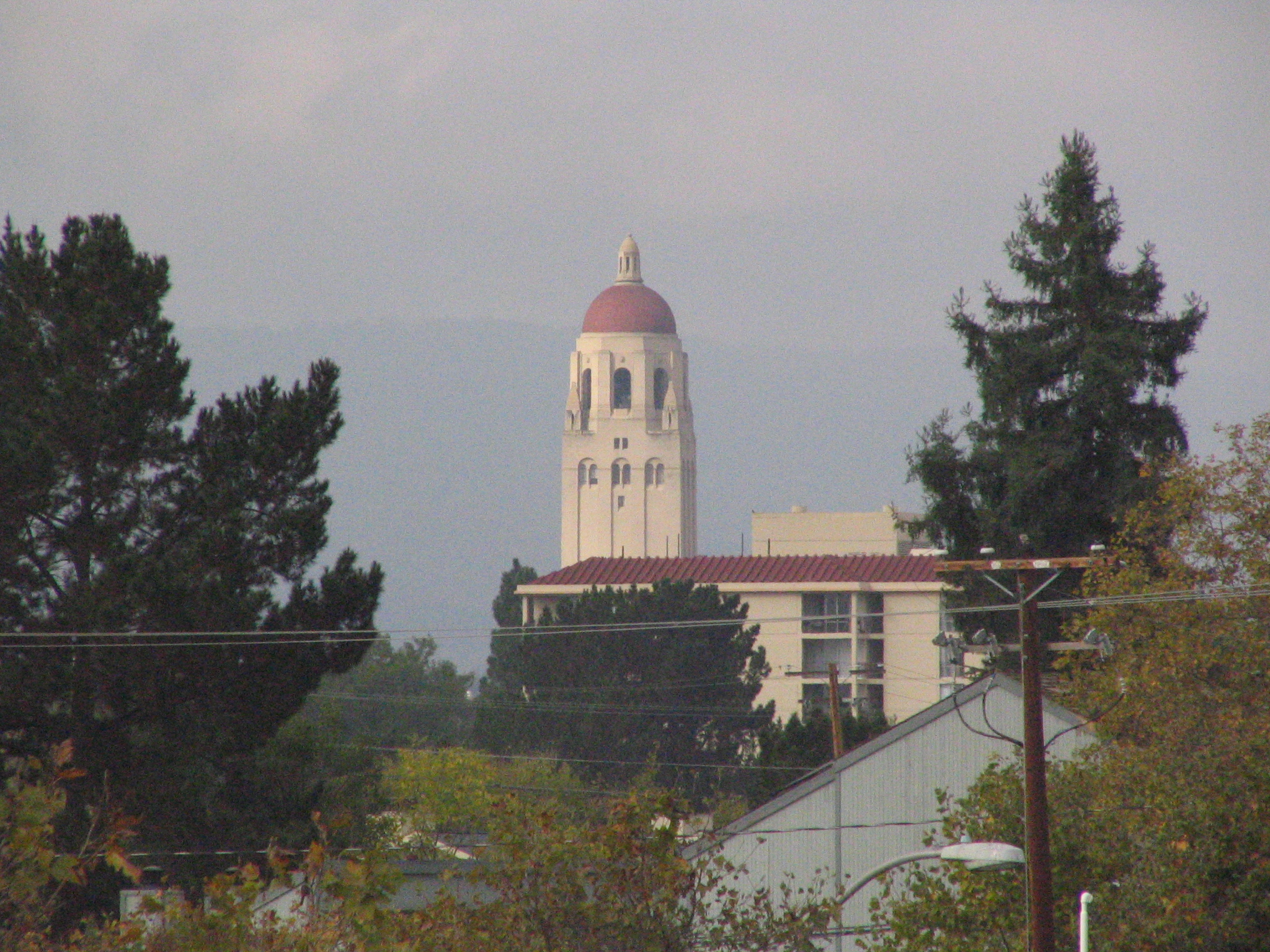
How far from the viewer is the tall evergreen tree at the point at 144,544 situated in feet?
97.2

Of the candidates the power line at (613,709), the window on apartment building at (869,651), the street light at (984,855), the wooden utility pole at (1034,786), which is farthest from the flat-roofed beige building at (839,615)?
the street light at (984,855)

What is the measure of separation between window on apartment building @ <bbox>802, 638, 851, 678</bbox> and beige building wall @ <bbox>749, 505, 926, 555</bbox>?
75.5ft

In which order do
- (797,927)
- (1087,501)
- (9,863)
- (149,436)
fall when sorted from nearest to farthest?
(9,863) < (797,927) < (149,436) < (1087,501)

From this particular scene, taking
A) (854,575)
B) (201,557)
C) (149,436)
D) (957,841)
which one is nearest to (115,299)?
(149,436)

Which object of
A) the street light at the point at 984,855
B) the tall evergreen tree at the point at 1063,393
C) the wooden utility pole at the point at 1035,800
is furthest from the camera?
the tall evergreen tree at the point at 1063,393

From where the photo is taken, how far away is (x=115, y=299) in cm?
3306

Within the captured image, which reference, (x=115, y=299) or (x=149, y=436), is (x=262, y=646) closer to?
(x=149, y=436)

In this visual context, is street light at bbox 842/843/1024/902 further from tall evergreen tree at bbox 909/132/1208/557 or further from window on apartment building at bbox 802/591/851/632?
window on apartment building at bbox 802/591/851/632

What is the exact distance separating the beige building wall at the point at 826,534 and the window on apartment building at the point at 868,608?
23.6 m

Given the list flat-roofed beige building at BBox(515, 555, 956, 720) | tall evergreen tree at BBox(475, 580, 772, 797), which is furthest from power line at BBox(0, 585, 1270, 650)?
flat-roofed beige building at BBox(515, 555, 956, 720)

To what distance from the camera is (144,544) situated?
31953 mm

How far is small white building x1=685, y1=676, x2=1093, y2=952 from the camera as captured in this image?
31891 millimetres

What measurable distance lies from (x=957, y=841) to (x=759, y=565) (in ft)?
326

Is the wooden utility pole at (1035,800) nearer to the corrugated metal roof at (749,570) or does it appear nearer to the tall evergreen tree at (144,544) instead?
the tall evergreen tree at (144,544)
